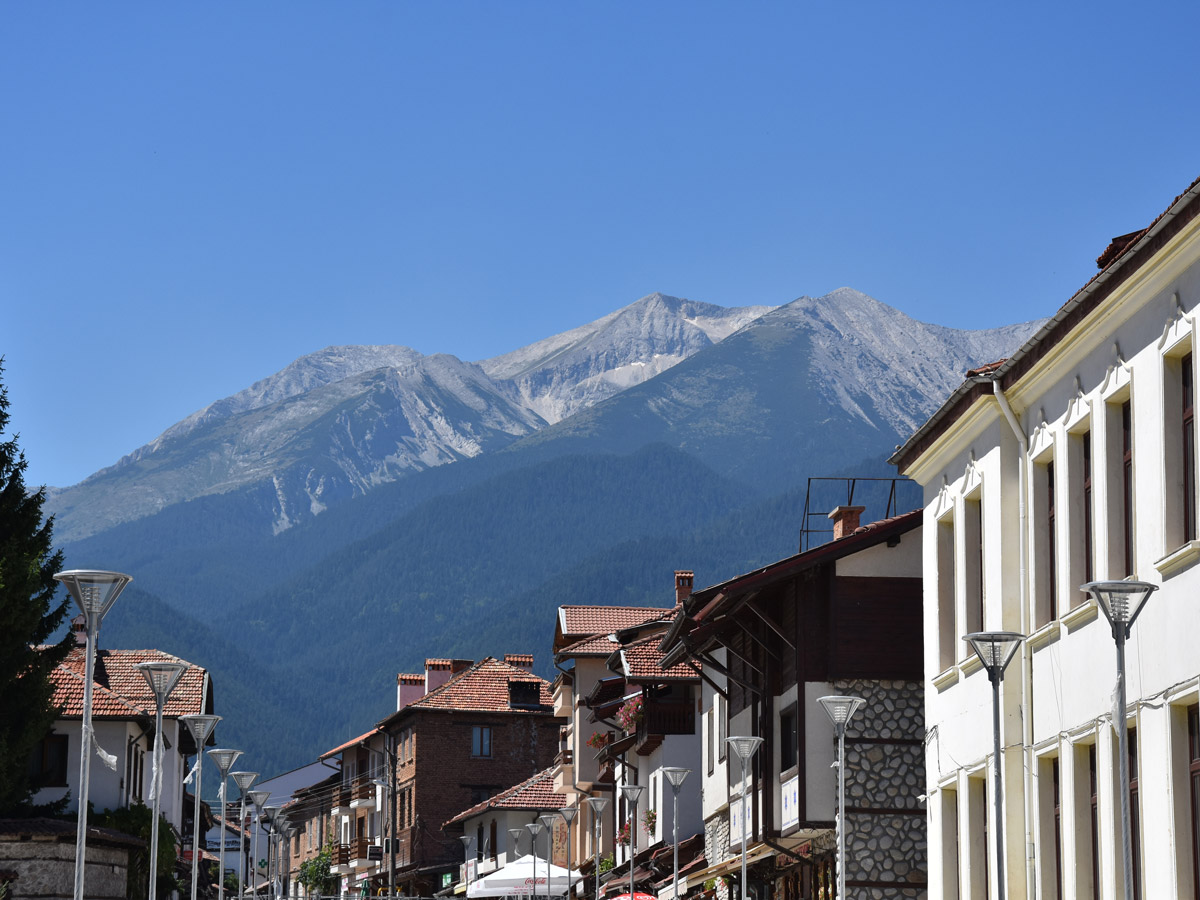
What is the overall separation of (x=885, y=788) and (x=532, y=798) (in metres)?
50.6

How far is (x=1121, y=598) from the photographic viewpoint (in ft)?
49.1

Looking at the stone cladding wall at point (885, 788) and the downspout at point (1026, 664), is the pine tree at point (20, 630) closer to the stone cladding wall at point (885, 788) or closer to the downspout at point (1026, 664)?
the stone cladding wall at point (885, 788)

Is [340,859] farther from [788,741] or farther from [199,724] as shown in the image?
[199,724]

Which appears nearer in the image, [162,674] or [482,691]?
[162,674]

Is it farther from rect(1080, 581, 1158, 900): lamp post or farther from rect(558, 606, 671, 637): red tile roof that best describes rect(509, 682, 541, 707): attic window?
rect(1080, 581, 1158, 900): lamp post

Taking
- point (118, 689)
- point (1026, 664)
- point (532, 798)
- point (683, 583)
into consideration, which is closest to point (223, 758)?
point (1026, 664)

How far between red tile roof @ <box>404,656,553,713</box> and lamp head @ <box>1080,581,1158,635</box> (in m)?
79.7

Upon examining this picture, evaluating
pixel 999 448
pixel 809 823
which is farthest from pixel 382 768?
pixel 999 448

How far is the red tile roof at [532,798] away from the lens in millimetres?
78125

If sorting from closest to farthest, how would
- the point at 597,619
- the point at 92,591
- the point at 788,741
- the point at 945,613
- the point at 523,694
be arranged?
the point at 92,591 → the point at 945,613 → the point at 788,741 → the point at 597,619 → the point at 523,694

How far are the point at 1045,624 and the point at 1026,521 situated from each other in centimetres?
140

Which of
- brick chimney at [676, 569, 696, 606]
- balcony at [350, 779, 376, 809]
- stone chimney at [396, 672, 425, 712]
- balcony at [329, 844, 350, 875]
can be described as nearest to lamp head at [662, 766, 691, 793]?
brick chimney at [676, 569, 696, 606]

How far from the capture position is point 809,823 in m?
30.8

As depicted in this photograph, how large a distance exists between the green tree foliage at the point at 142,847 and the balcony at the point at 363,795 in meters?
45.5
